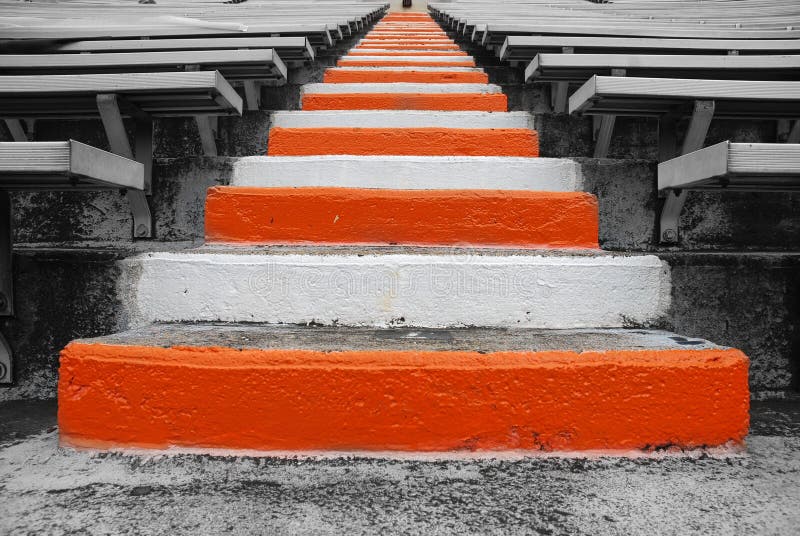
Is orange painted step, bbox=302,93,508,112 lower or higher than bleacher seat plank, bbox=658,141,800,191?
higher

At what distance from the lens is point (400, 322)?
123cm

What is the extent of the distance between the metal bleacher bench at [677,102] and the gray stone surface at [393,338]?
20.6 inches

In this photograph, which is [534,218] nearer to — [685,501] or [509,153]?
[509,153]

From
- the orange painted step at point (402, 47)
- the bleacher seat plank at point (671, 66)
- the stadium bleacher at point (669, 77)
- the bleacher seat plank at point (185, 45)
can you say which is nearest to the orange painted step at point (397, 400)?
the stadium bleacher at point (669, 77)

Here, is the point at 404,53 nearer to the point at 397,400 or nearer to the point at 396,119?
the point at 396,119

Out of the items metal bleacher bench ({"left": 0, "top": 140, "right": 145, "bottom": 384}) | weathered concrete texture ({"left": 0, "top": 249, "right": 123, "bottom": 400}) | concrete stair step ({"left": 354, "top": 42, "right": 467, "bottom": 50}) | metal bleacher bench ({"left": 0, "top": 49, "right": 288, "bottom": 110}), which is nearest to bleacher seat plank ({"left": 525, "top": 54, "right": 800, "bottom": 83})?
metal bleacher bench ({"left": 0, "top": 49, "right": 288, "bottom": 110})

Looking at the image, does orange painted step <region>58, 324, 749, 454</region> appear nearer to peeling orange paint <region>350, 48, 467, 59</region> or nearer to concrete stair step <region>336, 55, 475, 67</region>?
concrete stair step <region>336, 55, 475, 67</region>

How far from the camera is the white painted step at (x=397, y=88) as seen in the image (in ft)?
8.36

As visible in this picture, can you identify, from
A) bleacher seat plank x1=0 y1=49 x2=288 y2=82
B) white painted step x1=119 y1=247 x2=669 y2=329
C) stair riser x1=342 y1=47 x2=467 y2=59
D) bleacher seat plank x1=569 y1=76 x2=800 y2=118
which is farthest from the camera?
stair riser x1=342 y1=47 x2=467 y2=59

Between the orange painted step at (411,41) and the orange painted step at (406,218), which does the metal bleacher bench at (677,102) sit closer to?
the orange painted step at (406,218)

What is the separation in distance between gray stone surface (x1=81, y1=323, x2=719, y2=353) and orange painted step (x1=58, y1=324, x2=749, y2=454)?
0.05 meters

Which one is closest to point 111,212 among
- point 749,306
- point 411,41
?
point 749,306

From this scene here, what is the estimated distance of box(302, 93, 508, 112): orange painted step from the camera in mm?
2291

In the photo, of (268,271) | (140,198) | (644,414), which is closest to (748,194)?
(644,414)
